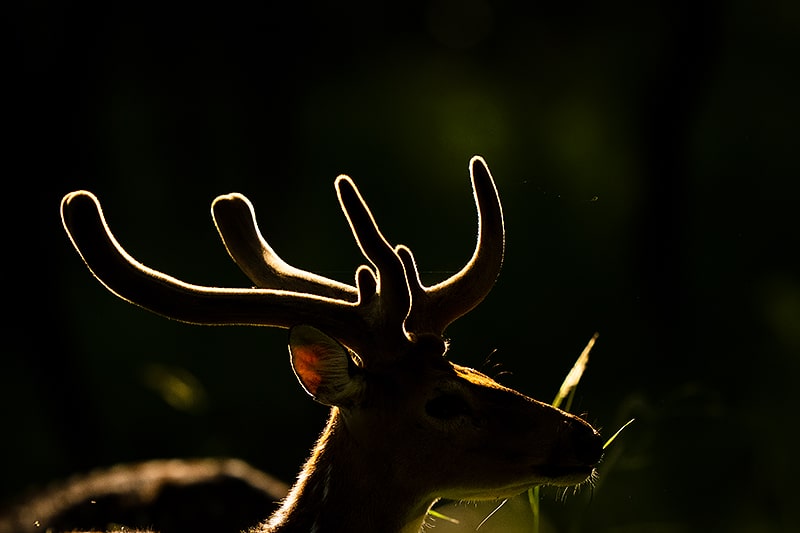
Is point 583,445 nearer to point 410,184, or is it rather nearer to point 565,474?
point 565,474

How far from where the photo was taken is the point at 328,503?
3.46 m

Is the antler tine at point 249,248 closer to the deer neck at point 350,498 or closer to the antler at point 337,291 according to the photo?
the antler at point 337,291

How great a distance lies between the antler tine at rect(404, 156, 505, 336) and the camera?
12.6 feet

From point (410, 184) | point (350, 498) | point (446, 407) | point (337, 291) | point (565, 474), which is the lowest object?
point (410, 184)

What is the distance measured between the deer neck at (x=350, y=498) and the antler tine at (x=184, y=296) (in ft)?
1.01

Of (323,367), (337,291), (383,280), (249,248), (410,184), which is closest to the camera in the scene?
(323,367)

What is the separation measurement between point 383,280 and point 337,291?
0.40 metres

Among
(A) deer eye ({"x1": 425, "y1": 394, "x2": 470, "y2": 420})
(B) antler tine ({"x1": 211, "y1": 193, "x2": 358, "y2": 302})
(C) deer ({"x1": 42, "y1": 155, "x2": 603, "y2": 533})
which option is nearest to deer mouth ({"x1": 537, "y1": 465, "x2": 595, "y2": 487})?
(C) deer ({"x1": 42, "y1": 155, "x2": 603, "y2": 533})

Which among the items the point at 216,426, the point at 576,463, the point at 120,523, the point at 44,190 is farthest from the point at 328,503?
the point at 44,190

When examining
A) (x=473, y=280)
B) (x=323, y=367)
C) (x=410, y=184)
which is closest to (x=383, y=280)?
(x=323, y=367)

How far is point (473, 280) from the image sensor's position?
3.96 meters

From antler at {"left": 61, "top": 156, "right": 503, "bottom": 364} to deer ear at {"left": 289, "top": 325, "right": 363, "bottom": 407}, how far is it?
13 centimetres

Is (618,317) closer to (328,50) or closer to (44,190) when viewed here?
(328,50)

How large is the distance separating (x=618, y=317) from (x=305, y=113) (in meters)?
3.43
